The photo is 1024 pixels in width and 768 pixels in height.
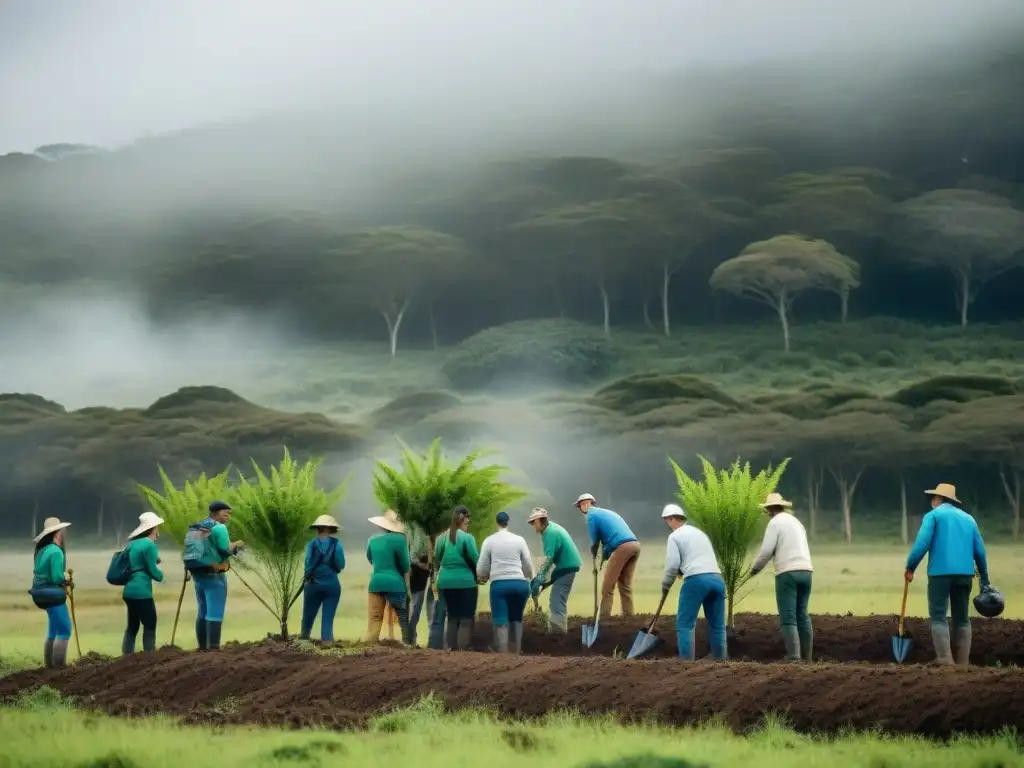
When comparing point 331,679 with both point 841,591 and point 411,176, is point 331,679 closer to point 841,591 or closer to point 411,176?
point 841,591

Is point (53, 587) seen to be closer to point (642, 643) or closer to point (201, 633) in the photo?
point (201, 633)

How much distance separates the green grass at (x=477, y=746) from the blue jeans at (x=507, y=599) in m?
3.70

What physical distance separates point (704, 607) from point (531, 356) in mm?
44604

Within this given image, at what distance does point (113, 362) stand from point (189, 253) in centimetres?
749

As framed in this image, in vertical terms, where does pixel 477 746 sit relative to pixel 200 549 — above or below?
below

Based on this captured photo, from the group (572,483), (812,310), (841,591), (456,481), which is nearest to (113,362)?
(572,483)

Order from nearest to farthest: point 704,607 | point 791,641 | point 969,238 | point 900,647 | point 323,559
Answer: point 704,607 < point 791,641 < point 900,647 < point 323,559 < point 969,238

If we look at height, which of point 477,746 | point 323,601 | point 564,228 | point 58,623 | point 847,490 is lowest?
point 477,746

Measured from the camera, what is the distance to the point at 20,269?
6241cm

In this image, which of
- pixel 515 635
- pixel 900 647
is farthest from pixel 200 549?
pixel 900 647

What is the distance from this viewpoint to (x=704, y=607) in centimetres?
1244

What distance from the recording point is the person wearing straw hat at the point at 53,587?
14.1m

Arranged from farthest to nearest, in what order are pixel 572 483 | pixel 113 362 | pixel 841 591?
pixel 113 362 < pixel 572 483 < pixel 841 591

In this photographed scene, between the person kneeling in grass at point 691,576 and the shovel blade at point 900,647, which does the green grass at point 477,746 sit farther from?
the shovel blade at point 900,647
